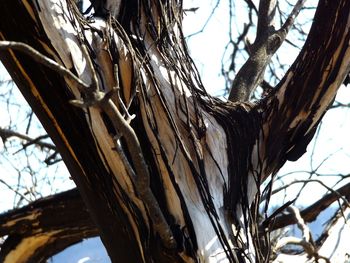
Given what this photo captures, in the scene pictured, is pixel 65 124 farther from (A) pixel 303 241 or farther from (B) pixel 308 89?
(A) pixel 303 241

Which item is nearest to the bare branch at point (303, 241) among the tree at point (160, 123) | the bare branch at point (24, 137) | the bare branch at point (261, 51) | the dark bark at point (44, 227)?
the tree at point (160, 123)

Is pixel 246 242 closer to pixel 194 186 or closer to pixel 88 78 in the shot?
pixel 194 186

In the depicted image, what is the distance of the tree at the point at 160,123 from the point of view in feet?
5.40

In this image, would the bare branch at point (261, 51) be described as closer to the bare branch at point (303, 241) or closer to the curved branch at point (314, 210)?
the bare branch at point (303, 241)

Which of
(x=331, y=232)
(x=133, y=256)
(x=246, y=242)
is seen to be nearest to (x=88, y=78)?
(x=133, y=256)

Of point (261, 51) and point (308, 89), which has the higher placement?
point (261, 51)

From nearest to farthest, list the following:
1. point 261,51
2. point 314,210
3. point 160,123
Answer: point 160,123, point 261,51, point 314,210

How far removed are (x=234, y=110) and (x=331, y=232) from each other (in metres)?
0.81

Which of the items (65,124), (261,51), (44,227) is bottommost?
(65,124)

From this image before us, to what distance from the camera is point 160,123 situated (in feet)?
5.88

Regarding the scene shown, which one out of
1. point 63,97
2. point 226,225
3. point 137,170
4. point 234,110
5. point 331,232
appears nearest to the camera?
point 137,170

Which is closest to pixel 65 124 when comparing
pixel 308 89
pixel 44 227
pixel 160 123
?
pixel 160 123

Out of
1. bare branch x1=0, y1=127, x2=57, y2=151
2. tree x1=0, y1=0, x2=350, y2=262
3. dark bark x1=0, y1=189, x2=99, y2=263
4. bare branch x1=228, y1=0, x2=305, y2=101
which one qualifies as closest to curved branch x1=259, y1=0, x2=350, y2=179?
tree x1=0, y1=0, x2=350, y2=262

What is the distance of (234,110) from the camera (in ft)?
6.47
